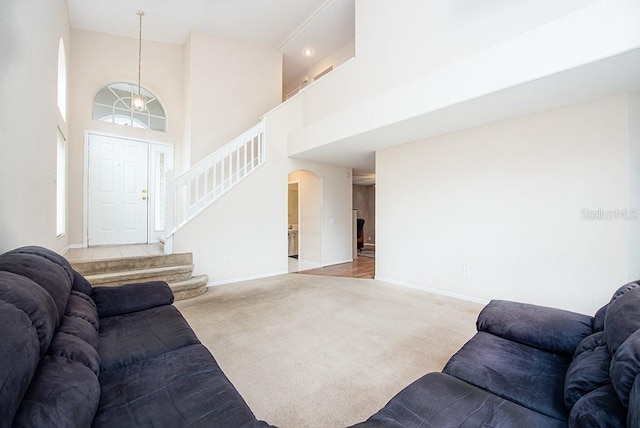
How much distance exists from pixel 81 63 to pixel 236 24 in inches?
118

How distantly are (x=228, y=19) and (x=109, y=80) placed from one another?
103 inches

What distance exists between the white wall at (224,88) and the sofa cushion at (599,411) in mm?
6150

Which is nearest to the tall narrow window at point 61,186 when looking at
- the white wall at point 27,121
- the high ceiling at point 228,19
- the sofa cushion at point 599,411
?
the white wall at point 27,121

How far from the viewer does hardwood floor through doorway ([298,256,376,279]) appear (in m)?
5.69

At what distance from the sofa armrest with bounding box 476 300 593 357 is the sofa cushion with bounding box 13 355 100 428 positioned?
2225 millimetres

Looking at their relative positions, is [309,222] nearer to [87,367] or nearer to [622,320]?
[87,367]

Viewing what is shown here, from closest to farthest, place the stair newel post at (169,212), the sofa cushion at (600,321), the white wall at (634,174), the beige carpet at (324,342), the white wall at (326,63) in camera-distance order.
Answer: the sofa cushion at (600,321), the beige carpet at (324,342), the white wall at (634,174), the stair newel post at (169,212), the white wall at (326,63)

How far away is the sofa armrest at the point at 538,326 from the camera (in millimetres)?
1653

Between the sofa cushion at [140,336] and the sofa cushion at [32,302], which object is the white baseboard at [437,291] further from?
the sofa cushion at [32,302]

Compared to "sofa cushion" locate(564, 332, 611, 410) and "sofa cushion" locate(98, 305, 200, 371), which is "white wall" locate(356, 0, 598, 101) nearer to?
"sofa cushion" locate(564, 332, 611, 410)

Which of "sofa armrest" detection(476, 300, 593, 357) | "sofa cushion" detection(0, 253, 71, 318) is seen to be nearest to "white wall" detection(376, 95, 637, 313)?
"sofa armrest" detection(476, 300, 593, 357)

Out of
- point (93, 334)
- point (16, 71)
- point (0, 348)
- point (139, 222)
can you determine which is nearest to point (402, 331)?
point (93, 334)

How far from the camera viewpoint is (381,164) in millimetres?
5312

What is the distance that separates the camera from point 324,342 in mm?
2770
